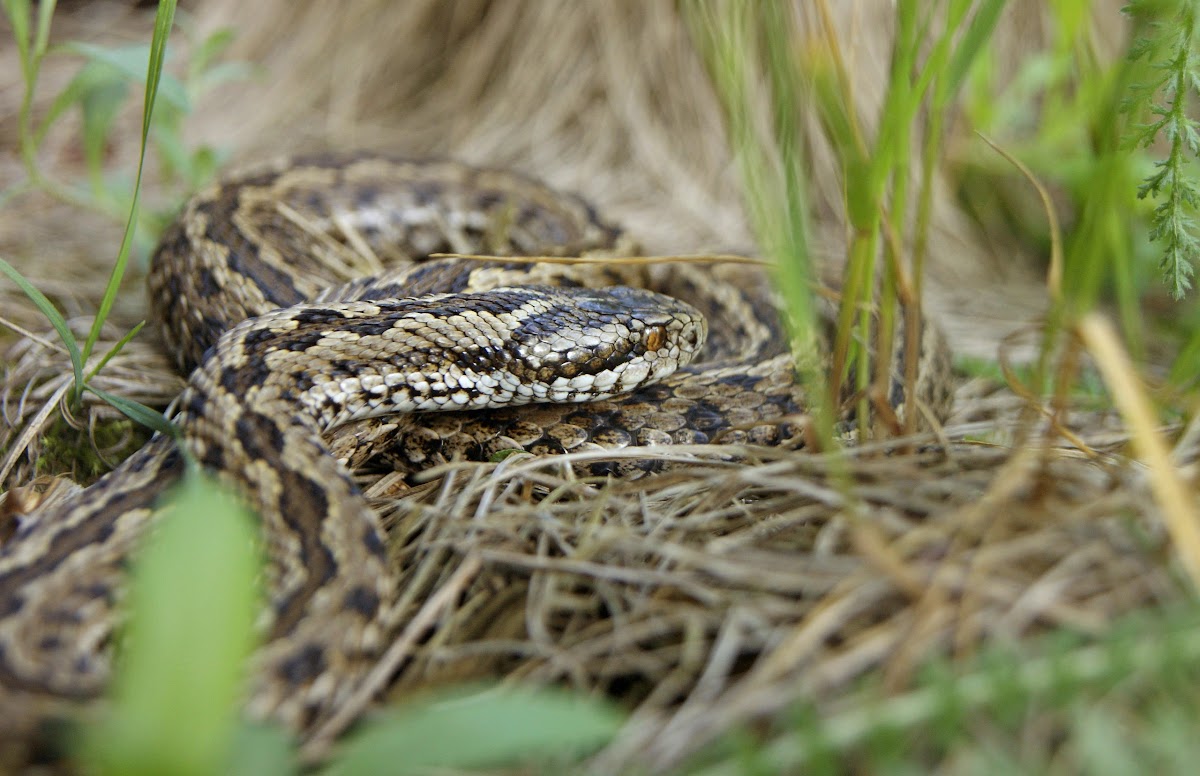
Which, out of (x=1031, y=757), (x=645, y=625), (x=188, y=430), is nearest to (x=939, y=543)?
(x=1031, y=757)

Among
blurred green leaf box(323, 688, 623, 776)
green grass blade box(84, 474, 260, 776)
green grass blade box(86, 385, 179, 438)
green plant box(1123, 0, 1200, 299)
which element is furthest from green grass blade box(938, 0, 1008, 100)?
green grass blade box(86, 385, 179, 438)

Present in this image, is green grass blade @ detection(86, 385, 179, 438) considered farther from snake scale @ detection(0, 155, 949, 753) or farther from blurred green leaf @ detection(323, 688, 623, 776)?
blurred green leaf @ detection(323, 688, 623, 776)

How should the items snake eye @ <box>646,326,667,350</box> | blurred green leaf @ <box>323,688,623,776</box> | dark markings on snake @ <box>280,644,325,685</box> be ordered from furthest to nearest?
snake eye @ <box>646,326,667,350</box>
dark markings on snake @ <box>280,644,325,685</box>
blurred green leaf @ <box>323,688,623,776</box>

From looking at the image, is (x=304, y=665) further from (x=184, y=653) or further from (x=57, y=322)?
(x=57, y=322)

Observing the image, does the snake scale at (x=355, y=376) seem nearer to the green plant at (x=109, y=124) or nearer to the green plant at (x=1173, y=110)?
the green plant at (x=109, y=124)

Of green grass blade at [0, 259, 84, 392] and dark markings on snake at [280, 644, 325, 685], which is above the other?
green grass blade at [0, 259, 84, 392]

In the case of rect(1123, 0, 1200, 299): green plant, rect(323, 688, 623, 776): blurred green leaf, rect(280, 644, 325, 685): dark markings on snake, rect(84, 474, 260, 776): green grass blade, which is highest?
rect(1123, 0, 1200, 299): green plant

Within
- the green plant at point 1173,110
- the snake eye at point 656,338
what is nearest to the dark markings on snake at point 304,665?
the snake eye at point 656,338

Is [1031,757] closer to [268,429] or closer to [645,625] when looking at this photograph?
[645,625]
